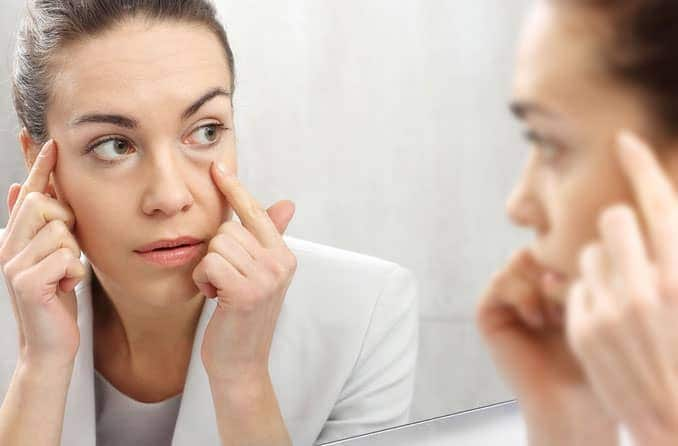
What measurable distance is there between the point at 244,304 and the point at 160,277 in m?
0.05

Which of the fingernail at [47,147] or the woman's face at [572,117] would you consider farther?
the fingernail at [47,147]

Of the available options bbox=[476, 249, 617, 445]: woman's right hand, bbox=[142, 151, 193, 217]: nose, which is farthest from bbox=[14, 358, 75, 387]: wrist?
bbox=[476, 249, 617, 445]: woman's right hand

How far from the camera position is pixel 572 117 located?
0.89 feet

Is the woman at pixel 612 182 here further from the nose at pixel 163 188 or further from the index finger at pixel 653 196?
the nose at pixel 163 188

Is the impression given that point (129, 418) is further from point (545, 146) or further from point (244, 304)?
point (545, 146)

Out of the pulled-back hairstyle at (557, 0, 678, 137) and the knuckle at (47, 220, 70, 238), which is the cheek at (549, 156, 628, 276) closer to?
the pulled-back hairstyle at (557, 0, 678, 137)

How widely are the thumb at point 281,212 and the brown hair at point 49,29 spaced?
11 cm

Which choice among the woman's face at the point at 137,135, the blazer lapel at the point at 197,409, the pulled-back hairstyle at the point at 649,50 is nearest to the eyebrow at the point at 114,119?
the woman's face at the point at 137,135

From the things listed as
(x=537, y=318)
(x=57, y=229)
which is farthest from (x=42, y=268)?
(x=537, y=318)

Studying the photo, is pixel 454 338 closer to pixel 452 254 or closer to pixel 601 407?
pixel 452 254

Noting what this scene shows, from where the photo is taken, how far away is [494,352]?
35 centimetres

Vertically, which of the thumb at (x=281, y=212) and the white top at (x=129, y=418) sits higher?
the thumb at (x=281, y=212)

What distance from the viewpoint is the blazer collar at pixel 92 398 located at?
0.48m

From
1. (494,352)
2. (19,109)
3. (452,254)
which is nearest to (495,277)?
(494,352)
